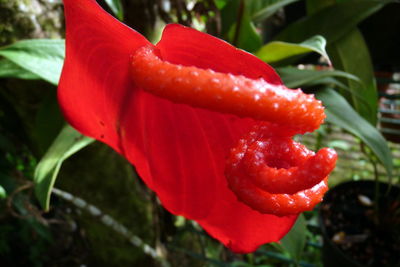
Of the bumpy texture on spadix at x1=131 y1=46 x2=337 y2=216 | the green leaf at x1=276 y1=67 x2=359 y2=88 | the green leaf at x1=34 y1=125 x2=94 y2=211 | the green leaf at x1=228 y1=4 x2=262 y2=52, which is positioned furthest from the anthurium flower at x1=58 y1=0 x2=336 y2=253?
the green leaf at x1=228 y1=4 x2=262 y2=52

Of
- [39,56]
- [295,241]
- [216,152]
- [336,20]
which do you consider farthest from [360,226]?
[39,56]

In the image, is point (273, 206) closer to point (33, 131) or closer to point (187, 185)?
point (187, 185)

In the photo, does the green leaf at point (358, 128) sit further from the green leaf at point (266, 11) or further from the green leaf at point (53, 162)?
the green leaf at point (53, 162)

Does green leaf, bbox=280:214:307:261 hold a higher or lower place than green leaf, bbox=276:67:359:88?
lower

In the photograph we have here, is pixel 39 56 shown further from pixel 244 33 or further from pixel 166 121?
pixel 244 33

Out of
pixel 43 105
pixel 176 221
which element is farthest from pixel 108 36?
pixel 176 221

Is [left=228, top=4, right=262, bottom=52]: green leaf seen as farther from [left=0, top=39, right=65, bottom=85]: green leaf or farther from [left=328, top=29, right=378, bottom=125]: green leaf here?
[left=0, top=39, right=65, bottom=85]: green leaf
